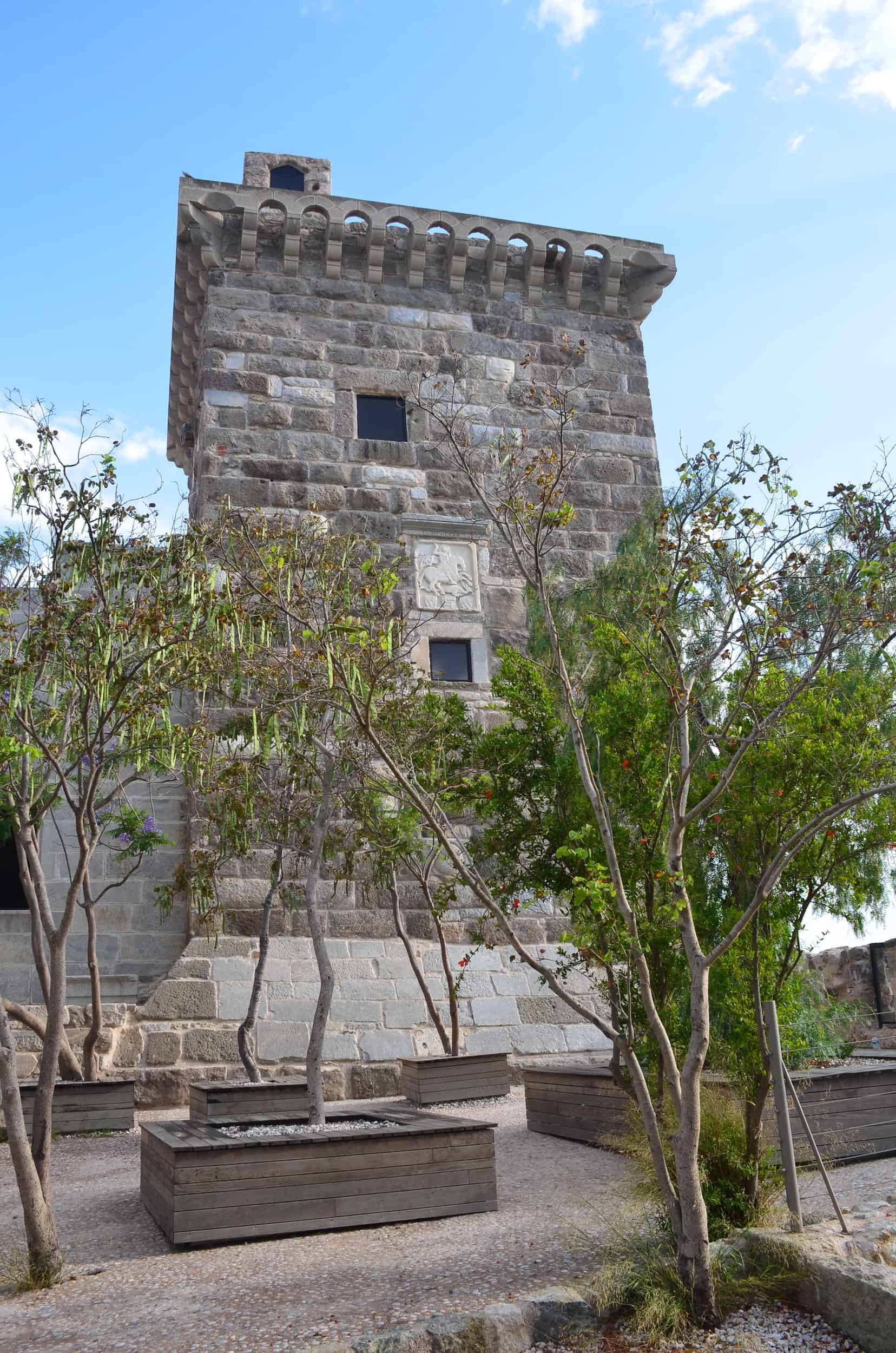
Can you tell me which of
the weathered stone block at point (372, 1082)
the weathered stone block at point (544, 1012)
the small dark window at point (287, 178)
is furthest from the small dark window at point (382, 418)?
the weathered stone block at point (372, 1082)

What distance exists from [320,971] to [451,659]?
199 inches

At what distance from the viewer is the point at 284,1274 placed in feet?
12.5

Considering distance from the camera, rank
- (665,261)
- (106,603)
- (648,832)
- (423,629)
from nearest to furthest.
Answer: (106,603), (648,832), (423,629), (665,261)

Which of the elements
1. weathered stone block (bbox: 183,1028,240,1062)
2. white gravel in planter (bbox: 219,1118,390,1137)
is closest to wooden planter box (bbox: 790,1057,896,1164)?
white gravel in planter (bbox: 219,1118,390,1137)

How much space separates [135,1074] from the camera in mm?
7797

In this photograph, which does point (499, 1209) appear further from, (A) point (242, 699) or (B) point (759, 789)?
(A) point (242, 699)

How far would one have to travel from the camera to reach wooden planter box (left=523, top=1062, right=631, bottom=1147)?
590 centimetres

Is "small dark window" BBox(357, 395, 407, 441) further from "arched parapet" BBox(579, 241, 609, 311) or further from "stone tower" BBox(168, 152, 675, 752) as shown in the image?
"arched parapet" BBox(579, 241, 609, 311)

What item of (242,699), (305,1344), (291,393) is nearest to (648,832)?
(305,1344)

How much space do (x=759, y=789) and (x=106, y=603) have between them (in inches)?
109

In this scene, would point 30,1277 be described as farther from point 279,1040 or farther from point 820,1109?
point 279,1040

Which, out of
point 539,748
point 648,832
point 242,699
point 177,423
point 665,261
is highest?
point 665,261

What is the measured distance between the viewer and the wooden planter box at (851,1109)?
543 cm

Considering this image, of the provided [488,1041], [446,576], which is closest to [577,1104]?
[488,1041]
